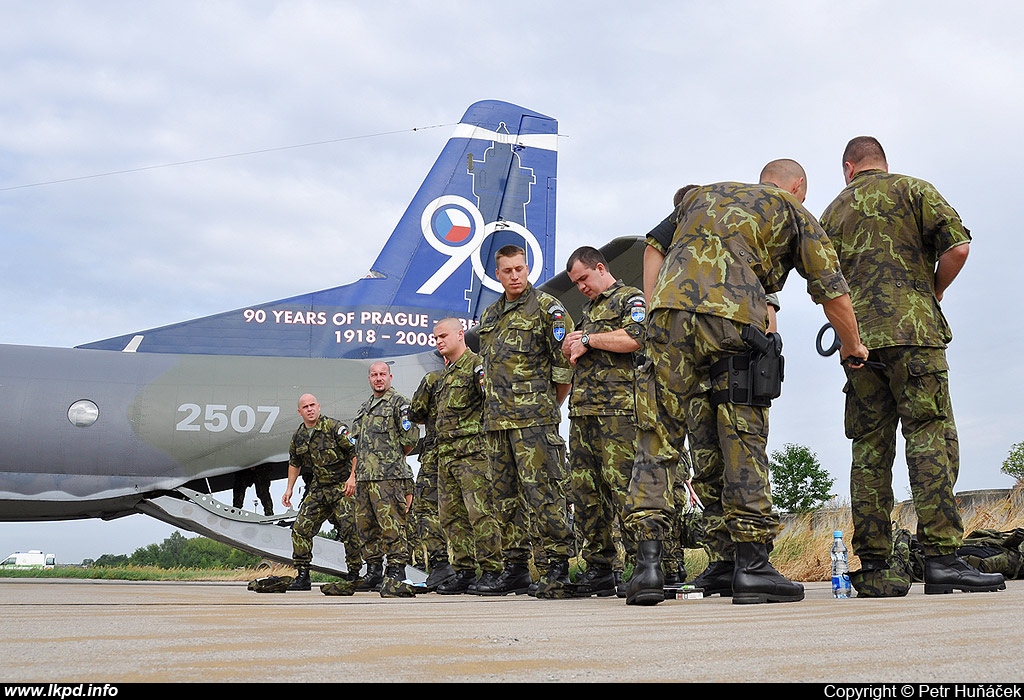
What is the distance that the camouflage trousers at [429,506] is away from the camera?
22.5 feet

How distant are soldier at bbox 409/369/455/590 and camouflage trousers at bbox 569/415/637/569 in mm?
1818

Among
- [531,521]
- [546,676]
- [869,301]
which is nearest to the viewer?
[546,676]

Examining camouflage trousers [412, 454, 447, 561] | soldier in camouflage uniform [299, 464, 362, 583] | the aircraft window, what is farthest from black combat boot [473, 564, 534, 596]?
the aircraft window

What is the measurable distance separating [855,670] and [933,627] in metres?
0.67

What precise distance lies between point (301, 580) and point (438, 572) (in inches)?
37.8

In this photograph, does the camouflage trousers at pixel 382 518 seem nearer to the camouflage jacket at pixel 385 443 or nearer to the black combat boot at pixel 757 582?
the camouflage jacket at pixel 385 443

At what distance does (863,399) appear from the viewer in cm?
380

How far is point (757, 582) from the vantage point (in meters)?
2.90

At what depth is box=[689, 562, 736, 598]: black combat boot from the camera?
11.7 ft

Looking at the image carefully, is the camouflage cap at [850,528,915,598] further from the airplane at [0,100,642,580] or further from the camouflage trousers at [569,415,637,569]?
the airplane at [0,100,642,580]

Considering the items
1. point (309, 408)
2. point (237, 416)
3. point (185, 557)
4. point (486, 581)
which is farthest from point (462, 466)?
point (185, 557)

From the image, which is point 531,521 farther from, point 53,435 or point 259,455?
point 53,435

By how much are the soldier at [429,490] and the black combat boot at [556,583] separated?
174 cm

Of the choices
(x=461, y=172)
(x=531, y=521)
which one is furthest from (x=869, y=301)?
(x=461, y=172)
